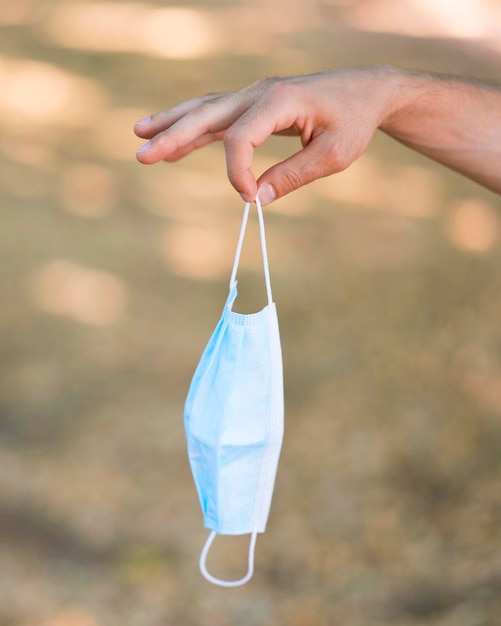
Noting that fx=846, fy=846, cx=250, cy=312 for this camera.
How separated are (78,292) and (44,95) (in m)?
1.61

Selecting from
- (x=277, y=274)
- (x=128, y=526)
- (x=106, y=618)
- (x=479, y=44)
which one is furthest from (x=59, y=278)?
(x=479, y=44)

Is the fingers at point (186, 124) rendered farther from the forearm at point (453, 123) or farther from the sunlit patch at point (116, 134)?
the sunlit patch at point (116, 134)

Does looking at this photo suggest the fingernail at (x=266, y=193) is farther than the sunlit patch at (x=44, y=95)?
No

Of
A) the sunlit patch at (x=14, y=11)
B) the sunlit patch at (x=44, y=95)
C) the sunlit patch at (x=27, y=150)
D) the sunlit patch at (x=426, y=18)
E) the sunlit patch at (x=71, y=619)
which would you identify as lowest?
the sunlit patch at (x=71, y=619)

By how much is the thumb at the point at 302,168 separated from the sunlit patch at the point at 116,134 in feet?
9.43

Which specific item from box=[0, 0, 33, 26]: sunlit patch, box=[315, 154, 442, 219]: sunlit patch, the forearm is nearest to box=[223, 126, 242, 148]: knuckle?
the forearm

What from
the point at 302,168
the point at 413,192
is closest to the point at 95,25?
the point at 413,192

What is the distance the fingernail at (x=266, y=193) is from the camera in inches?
48.6

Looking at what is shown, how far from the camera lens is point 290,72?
454cm

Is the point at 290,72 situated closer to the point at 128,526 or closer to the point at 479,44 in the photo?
the point at 479,44

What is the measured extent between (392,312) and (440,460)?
774 mm

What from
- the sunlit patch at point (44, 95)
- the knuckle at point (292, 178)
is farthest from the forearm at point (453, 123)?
the sunlit patch at point (44, 95)

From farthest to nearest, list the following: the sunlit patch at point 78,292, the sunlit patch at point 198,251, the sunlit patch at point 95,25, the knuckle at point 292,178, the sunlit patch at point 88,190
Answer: the sunlit patch at point 95,25, the sunlit patch at point 88,190, the sunlit patch at point 198,251, the sunlit patch at point 78,292, the knuckle at point 292,178

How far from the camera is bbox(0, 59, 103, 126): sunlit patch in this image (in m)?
4.26
